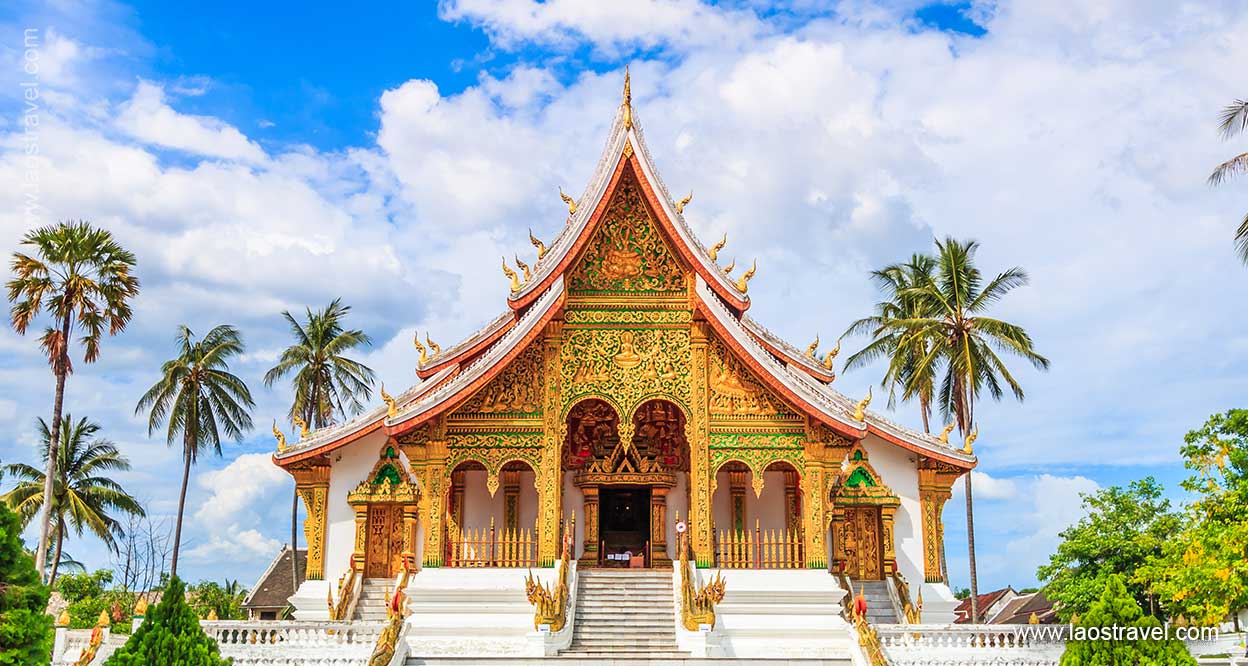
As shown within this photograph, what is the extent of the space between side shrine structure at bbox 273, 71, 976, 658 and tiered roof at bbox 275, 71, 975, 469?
0.04 metres

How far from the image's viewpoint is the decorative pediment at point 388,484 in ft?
59.3

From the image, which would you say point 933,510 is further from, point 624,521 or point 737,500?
point 624,521

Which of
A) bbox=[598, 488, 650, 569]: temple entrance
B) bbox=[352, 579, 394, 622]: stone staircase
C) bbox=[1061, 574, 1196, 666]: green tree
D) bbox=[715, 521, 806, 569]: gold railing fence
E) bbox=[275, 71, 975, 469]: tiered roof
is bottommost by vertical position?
bbox=[1061, 574, 1196, 666]: green tree

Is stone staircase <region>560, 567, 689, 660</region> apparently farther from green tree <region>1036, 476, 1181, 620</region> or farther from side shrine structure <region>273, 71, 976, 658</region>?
green tree <region>1036, 476, 1181, 620</region>

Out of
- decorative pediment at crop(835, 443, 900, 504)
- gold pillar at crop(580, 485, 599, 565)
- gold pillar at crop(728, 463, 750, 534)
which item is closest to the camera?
decorative pediment at crop(835, 443, 900, 504)

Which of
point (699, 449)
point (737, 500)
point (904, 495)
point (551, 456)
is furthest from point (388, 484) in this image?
point (904, 495)

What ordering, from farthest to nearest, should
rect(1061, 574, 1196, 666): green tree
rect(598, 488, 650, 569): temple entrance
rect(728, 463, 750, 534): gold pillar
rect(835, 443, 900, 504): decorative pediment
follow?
1. rect(598, 488, 650, 569): temple entrance
2. rect(728, 463, 750, 534): gold pillar
3. rect(835, 443, 900, 504): decorative pediment
4. rect(1061, 574, 1196, 666): green tree

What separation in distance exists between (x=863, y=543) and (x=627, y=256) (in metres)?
6.05

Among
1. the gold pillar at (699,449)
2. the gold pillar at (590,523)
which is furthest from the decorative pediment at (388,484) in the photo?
the gold pillar at (699,449)

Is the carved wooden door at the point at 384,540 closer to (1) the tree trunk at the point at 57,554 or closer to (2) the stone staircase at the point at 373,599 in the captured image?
(2) the stone staircase at the point at 373,599

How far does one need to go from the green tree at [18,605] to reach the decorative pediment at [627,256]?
29.8 ft

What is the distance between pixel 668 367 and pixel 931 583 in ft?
18.3

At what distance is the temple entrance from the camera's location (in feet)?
66.8

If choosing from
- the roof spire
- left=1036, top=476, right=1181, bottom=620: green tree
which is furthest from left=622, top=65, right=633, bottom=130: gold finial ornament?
left=1036, top=476, right=1181, bottom=620: green tree
